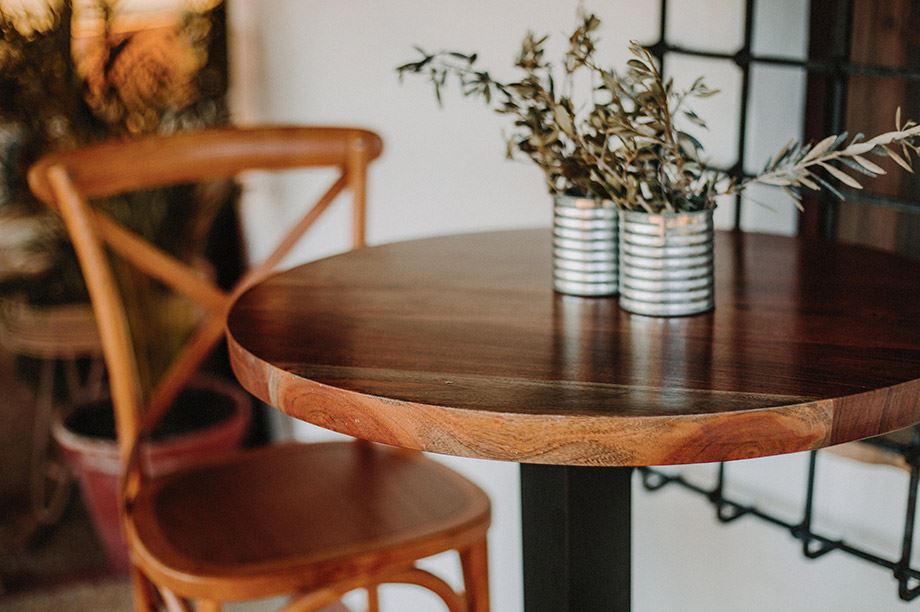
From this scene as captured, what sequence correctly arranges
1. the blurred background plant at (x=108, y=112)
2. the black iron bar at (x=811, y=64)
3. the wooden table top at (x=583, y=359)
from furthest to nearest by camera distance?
the blurred background plant at (x=108, y=112)
the black iron bar at (x=811, y=64)
the wooden table top at (x=583, y=359)

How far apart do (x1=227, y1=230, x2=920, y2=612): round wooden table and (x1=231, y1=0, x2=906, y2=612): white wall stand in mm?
345

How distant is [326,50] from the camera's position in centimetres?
248

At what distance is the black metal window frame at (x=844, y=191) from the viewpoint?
1331 mm

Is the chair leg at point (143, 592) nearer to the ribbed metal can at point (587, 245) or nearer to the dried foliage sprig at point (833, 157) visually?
the ribbed metal can at point (587, 245)

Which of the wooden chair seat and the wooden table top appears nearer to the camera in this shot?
the wooden table top

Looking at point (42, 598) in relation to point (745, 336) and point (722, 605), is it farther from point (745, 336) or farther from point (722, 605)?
point (745, 336)

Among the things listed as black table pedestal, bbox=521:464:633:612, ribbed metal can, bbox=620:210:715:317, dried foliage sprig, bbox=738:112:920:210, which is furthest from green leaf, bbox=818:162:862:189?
black table pedestal, bbox=521:464:633:612

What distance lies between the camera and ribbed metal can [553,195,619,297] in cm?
115

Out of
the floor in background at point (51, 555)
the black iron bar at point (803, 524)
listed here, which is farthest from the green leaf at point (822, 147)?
the floor in background at point (51, 555)

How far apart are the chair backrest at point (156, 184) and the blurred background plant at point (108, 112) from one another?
875mm

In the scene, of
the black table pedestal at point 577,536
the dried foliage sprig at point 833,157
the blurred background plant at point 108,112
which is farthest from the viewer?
the blurred background plant at point 108,112

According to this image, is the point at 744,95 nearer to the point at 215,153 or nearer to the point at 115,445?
the point at 215,153

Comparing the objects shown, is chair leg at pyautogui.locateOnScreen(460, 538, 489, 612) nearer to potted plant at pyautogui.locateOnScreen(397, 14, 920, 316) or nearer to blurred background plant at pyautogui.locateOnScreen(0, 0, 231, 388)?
potted plant at pyautogui.locateOnScreen(397, 14, 920, 316)

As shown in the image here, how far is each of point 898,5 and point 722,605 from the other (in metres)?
0.90
